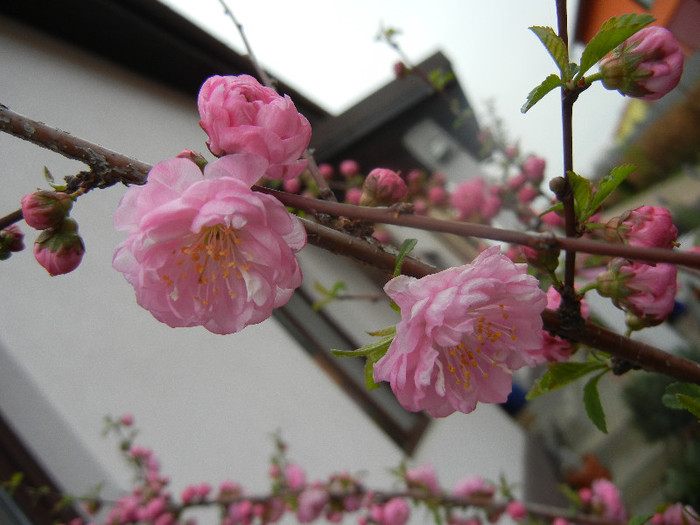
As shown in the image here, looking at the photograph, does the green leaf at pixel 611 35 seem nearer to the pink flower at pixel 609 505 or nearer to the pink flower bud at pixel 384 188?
the pink flower bud at pixel 384 188

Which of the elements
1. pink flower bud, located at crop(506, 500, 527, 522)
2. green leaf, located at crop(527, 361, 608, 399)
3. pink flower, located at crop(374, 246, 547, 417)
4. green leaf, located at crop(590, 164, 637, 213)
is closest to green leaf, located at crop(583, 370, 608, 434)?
green leaf, located at crop(527, 361, 608, 399)

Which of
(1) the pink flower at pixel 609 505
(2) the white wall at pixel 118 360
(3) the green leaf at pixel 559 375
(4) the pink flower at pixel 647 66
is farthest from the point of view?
(1) the pink flower at pixel 609 505

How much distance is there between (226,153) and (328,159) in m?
2.86

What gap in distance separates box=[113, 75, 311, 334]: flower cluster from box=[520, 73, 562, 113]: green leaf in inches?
9.0

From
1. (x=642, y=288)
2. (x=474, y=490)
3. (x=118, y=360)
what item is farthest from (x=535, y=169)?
(x=118, y=360)

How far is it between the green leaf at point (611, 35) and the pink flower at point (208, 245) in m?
0.34

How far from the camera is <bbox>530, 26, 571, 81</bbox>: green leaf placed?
16.1 inches

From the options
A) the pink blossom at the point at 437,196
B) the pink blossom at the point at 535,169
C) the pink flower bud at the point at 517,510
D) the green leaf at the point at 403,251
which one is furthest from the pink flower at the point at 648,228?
the pink blossom at the point at 437,196

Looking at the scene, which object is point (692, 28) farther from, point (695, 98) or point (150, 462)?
point (150, 462)

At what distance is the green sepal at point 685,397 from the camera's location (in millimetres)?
489

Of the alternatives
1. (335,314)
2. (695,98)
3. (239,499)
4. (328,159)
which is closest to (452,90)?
(328,159)

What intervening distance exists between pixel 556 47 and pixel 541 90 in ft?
0.14

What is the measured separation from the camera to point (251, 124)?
1.41 ft

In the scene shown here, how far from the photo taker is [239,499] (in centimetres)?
156
